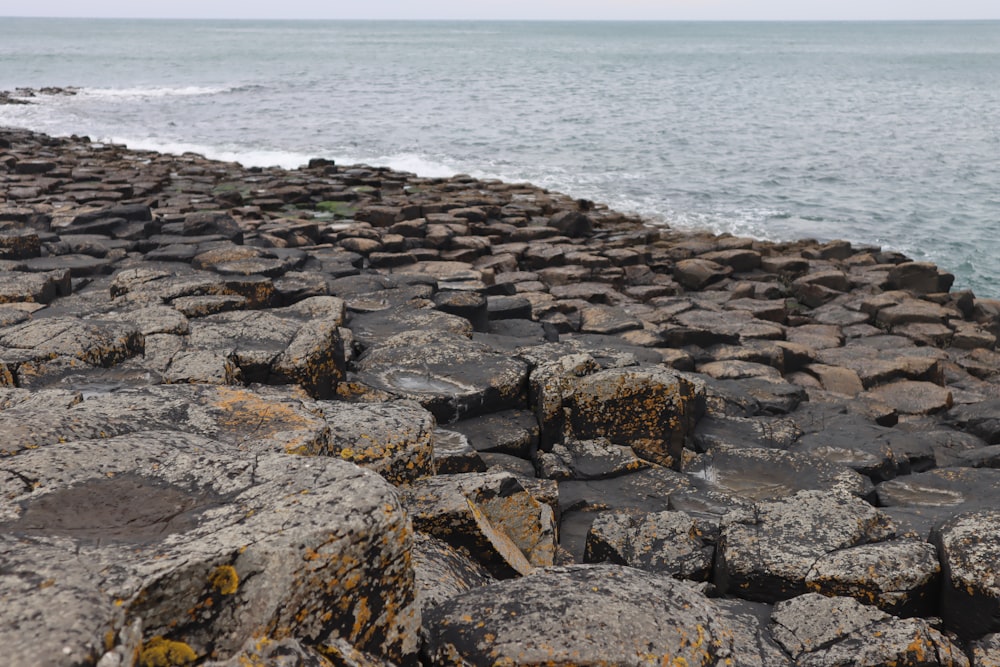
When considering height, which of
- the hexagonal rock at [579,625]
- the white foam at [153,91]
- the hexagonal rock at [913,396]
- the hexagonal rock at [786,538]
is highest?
the hexagonal rock at [579,625]

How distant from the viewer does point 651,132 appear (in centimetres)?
3828

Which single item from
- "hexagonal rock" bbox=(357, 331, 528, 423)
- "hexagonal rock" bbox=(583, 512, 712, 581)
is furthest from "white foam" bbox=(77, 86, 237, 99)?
"hexagonal rock" bbox=(583, 512, 712, 581)

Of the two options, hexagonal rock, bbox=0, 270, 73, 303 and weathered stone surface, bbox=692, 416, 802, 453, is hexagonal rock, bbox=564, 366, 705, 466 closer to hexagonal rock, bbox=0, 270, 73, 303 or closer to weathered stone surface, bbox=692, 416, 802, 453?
weathered stone surface, bbox=692, 416, 802, 453

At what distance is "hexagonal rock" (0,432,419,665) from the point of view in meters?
1.99

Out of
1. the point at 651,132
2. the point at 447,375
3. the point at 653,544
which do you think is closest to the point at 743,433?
the point at 447,375

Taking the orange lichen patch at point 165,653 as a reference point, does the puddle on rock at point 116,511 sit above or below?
above

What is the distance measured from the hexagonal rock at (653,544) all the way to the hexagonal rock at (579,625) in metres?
1.44

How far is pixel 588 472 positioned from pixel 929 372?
19.8ft

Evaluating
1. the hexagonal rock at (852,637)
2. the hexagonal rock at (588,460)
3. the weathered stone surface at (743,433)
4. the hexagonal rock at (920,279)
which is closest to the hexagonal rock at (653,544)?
the hexagonal rock at (852,637)

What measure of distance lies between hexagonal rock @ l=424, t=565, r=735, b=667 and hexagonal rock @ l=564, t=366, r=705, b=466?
2.99 m

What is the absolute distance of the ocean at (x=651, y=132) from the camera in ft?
73.8

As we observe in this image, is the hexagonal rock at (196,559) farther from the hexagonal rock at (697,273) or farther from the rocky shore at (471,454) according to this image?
the hexagonal rock at (697,273)

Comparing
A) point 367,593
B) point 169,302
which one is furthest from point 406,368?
point 367,593

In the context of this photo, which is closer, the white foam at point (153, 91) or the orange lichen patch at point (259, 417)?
the orange lichen patch at point (259, 417)
